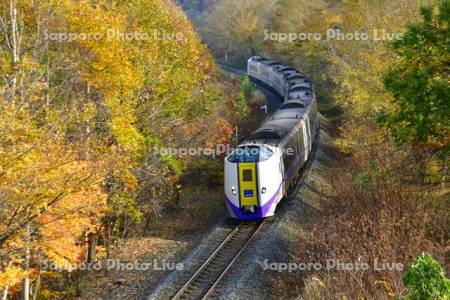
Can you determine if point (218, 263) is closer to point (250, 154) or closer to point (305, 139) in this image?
point (250, 154)

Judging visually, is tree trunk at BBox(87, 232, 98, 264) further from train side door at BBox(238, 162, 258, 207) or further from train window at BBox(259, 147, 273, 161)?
train window at BBox(259, 147, 273, 161)

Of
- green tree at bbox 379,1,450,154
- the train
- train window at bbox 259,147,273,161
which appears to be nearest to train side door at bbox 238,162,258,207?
the train

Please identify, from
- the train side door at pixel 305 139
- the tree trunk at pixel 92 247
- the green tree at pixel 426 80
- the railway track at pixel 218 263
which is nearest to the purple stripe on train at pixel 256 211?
the railway track at pixel 218 263

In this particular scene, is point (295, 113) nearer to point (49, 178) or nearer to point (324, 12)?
point (49, 178)

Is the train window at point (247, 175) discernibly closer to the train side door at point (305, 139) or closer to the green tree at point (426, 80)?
the green tree at point (426, 80)

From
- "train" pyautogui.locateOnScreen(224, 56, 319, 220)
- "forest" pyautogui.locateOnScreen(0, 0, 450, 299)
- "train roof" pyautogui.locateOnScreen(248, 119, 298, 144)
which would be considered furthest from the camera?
"train roof" pyautogui.locateOnScreen(248, 119, 298, 144)

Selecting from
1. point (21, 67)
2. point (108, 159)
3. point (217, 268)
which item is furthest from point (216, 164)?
point (21, 67)

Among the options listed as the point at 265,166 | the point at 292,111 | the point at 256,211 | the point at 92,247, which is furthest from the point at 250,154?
the point at 292,111
